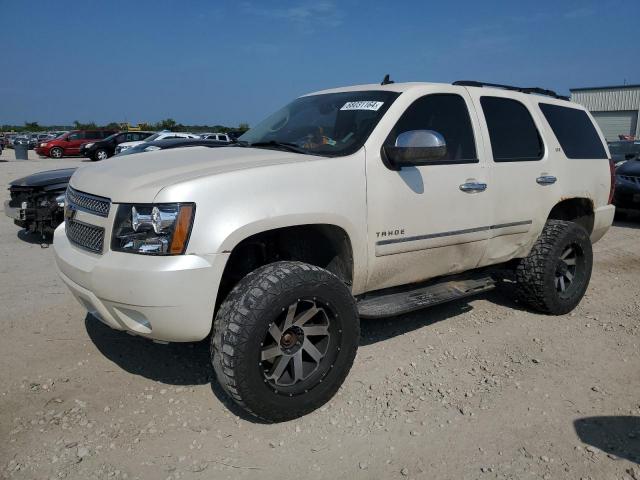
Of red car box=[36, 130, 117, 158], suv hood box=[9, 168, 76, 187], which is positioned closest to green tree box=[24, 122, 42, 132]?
red car box=[36, 130, 117, 158]

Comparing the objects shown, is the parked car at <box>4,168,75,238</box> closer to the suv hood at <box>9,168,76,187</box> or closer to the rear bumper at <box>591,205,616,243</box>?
the suv hood at <box>9,168,76,187</box>

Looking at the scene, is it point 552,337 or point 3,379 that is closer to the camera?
point 3,379

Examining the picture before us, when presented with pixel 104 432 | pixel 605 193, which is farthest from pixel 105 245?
pixel 605 193

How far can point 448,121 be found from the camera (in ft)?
12.7

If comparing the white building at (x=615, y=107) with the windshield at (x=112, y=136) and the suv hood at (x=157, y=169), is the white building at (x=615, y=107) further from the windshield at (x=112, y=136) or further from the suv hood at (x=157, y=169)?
the suv hood at (x=157, y=169)

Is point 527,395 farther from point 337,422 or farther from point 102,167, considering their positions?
point 102,167

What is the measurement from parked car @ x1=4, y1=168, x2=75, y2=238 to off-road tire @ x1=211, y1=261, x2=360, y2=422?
16.2ft

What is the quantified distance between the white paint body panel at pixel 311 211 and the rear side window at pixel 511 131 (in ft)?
0.24

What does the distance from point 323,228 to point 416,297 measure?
98cm

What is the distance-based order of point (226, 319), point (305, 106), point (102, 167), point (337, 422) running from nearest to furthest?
point (226, 319), point (337, 422), point (102, 167), point (305, 106)

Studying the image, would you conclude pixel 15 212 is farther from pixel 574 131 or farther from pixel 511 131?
pixel 574 131

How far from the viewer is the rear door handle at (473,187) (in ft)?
12.3

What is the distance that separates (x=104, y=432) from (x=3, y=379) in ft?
3.30

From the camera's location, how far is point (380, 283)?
3559 millimetres
